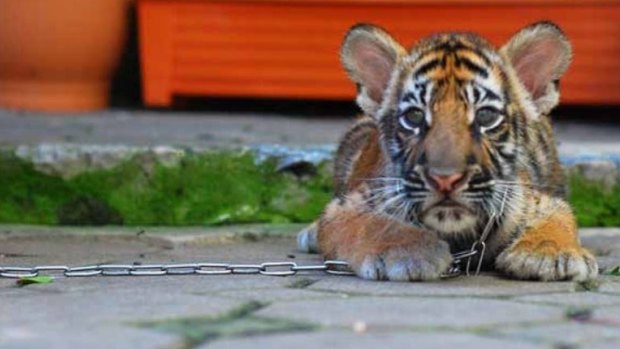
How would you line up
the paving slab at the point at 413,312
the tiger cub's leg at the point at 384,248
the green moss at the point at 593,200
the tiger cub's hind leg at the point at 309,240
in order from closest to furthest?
1. the paving slab at the point at 413,312
2. the tiger cub's leg at the point at 384,248
3. the tiger cub's hind leg at the point at 309,240
4. the green moss at the point at 593,200

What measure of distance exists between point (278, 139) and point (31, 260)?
203cm

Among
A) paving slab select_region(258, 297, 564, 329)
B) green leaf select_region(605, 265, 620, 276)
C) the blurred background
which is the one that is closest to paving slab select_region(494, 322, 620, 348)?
paving slab select_region(258, 297, 564, 329)

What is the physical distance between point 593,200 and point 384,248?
2116mm

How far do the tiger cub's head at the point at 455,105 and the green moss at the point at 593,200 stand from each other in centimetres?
147

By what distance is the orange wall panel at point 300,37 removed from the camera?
8508 mm

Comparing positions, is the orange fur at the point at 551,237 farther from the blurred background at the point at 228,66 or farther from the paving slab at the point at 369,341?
the blurred background at the point at 228,66

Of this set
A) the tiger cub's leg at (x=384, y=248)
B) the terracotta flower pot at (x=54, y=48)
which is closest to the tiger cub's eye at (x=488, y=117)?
the tiger cub's leg at (x=384, y=248)

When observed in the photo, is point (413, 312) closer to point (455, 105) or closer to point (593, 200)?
point (455, 105)

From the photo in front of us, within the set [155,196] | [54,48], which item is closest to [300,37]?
[54,48]

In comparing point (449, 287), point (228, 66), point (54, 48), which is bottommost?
point (449, 287)

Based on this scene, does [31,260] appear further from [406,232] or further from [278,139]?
[278,139]

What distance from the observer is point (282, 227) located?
6773 millimetres

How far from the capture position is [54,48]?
8.85 metres

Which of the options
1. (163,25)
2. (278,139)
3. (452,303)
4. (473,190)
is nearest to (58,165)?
→ (278,139)
